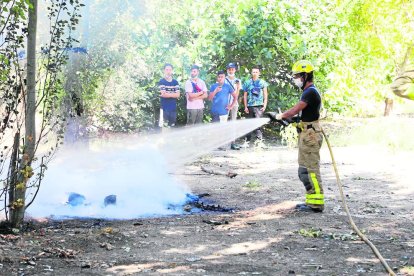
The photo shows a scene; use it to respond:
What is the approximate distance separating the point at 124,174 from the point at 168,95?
3574 mm

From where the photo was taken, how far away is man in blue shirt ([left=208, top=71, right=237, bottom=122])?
13789 millimetres

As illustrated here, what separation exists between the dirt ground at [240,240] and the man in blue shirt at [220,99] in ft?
14.9

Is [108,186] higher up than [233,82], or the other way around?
[233,82]

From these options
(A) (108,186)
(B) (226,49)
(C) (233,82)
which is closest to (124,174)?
(A) (108,186)

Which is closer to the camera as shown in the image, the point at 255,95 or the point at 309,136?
the point at 309,136

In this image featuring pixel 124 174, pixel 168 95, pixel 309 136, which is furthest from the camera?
pixel 168 95

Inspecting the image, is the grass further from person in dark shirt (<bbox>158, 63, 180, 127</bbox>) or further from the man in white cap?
person in dark shirt (<bbox>158, 63, 180, 127</bbox>)

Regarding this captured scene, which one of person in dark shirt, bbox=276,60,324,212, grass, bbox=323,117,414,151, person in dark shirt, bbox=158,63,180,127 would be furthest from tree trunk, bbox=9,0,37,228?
grass, bbox=323,117,414,151

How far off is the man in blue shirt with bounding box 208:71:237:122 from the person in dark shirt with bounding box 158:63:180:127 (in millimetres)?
1056

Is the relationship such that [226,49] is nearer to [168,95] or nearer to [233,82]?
[233,82]

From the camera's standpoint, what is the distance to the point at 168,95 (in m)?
12.8

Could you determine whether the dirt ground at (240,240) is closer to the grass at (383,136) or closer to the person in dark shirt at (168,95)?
the person in dark shirt at (168,95)

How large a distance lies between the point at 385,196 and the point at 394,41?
35.9ft

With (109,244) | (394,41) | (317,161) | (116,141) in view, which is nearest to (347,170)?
(317,161)
